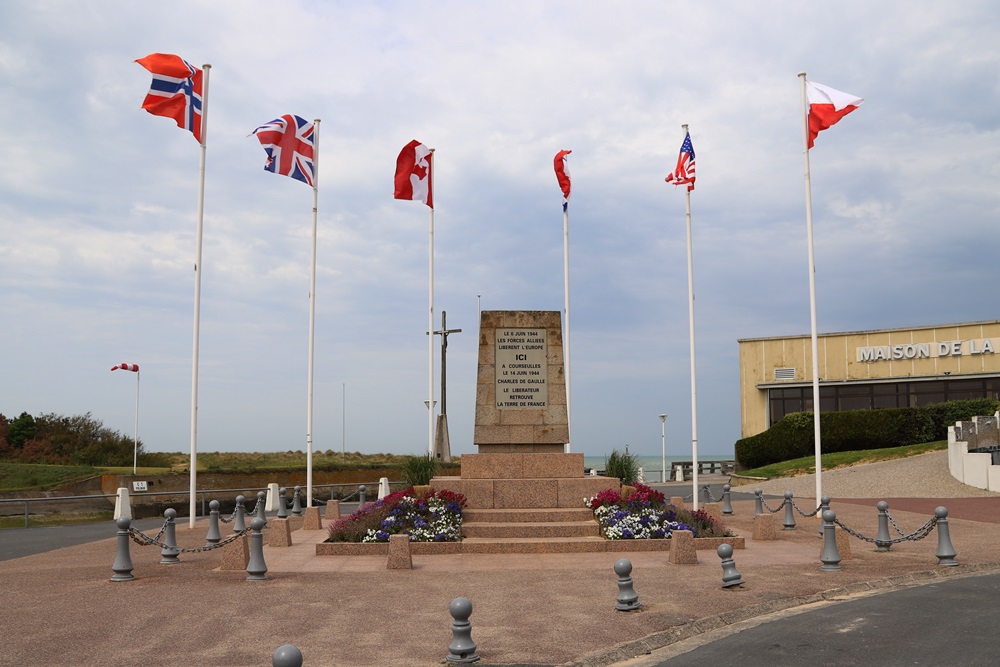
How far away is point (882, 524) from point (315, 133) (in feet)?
55.5

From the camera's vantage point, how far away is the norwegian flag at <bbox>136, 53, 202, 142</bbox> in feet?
64.6

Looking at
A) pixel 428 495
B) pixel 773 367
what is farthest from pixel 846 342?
pixel 428 495

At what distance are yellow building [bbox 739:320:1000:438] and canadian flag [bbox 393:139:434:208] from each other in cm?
2981

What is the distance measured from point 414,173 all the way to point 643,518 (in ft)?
42.8

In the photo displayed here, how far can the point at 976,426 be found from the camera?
33156mm

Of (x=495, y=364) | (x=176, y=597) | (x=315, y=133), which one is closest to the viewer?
(x=176, y=597)

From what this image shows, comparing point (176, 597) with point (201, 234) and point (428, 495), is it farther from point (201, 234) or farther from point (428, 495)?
point (201, 234)

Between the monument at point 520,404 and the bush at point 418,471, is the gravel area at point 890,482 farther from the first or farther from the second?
the bush at point 418,471

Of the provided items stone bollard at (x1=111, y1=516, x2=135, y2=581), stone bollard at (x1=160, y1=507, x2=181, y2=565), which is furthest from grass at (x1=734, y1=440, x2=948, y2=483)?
stone bollard at (x1=111, y1=516, x2=135, y2=581)

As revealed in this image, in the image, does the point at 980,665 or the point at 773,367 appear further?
the point at 773,367

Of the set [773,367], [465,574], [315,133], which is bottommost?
[465,574]

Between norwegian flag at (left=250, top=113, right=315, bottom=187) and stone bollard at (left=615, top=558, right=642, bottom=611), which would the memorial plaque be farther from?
stone bollard at (left=615, top=558, right=642, bottom=611)

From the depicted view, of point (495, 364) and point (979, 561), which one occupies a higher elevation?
point (495, 364)

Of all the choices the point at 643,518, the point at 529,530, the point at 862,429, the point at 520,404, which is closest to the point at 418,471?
the point at 520,404
